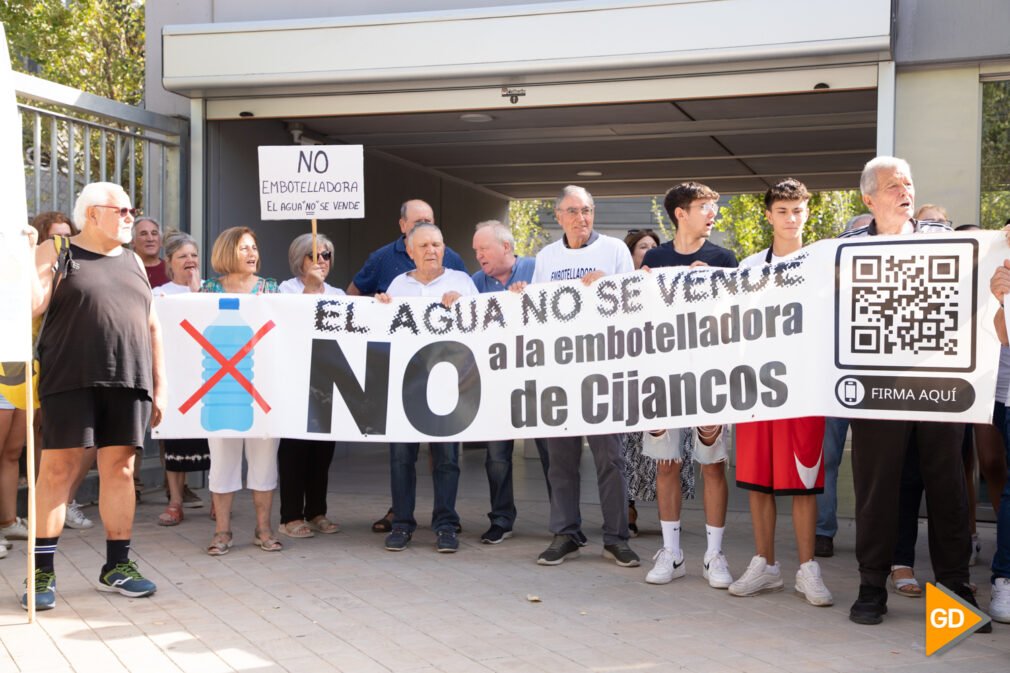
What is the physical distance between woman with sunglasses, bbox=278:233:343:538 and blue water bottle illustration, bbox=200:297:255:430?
1.80ft

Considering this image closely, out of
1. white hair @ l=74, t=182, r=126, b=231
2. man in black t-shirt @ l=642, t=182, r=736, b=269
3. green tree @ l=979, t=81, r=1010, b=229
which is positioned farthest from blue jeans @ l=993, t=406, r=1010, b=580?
white hair @ l=74, t=182, r=126, b=231

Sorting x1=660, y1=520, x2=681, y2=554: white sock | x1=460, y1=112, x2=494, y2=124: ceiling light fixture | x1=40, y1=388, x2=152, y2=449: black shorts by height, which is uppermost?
x1=460, y1=112, x2=494, y2=124: ceiling light fixture

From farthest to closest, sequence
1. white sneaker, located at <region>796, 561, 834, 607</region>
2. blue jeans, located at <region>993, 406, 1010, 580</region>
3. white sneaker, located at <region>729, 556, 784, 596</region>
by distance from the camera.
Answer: white sneaker, located at <region>729, 556, 784, 596</region> < white sneaker, located at <region>796, 561, 834, 607</region> < blue jeans, located at <region>993, 406, 1010, 580</region>

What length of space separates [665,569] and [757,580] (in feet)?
1.70

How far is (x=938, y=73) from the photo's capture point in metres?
7.82

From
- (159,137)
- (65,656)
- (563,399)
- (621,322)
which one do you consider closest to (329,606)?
(65,656)

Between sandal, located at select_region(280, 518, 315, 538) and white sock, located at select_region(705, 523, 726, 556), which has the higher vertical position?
white sock, located at select_region(705, 523, 726, 556)

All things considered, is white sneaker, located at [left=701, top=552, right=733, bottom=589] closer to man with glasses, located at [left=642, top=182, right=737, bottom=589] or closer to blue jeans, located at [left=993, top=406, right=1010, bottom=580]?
man with glasses, located at [left=642, top=182, right=737, bottom=589]

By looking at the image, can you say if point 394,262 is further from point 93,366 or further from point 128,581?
point 128,581

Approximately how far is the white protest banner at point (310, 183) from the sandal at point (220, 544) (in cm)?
197

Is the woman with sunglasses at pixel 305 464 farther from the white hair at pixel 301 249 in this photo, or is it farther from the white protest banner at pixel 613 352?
the white protest banner at pixel 613 352

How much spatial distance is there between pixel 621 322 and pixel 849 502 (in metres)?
3.68

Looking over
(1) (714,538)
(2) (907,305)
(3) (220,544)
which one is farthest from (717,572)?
(3) (220,544)

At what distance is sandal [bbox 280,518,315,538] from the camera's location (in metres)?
7.42
